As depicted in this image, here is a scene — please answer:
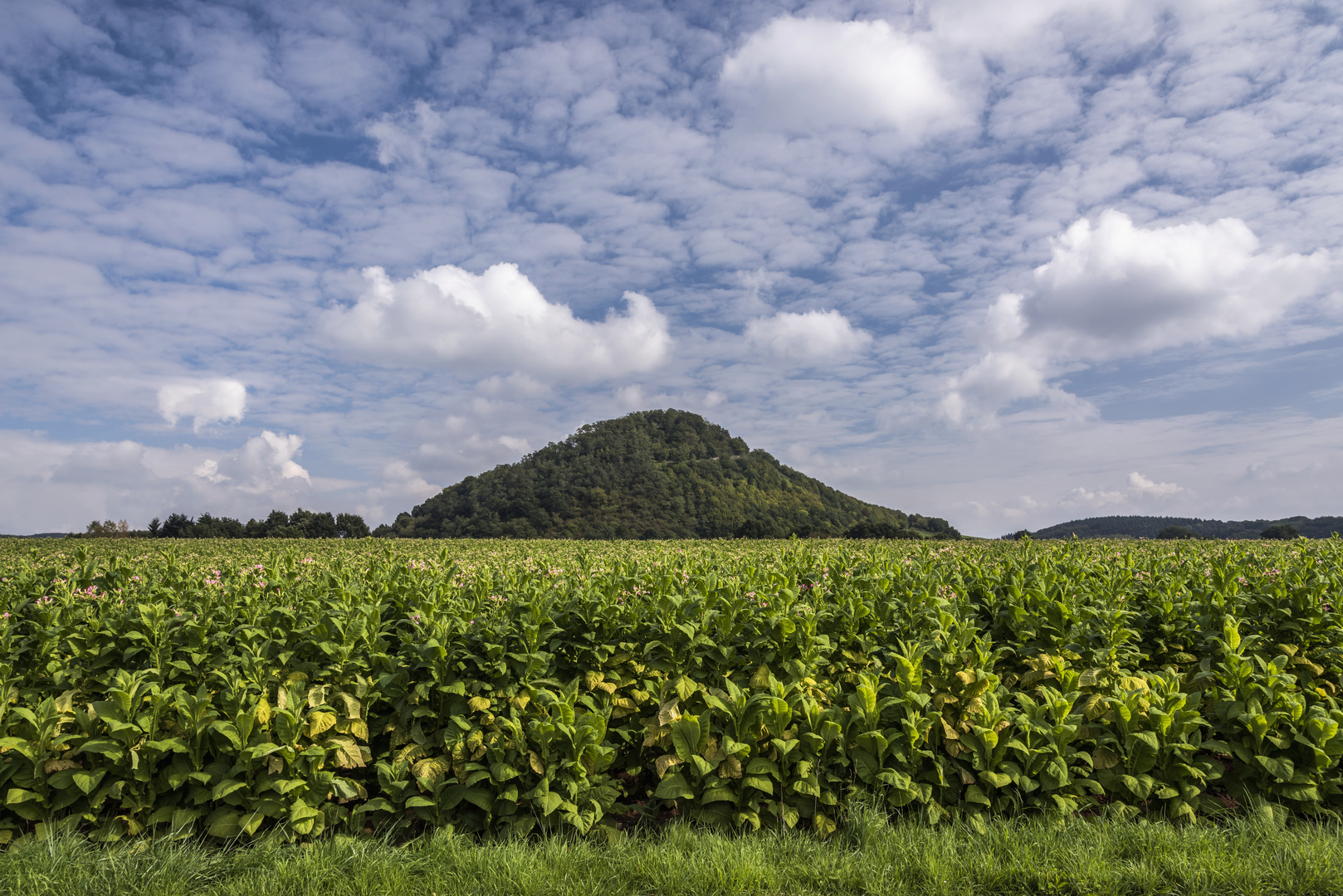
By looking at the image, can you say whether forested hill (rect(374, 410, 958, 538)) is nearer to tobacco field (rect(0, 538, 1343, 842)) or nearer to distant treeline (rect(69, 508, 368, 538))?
distant treeline (rect(69, 508, 368, 538))

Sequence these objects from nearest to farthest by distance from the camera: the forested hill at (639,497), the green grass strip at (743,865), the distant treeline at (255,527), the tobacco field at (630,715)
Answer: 1. the green grass strip at (743,865)
2. the tobacco field at (630,715)
3. the distant treeline at (255,527)
4. the forested hill at (639,497)

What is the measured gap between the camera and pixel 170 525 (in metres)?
56.3

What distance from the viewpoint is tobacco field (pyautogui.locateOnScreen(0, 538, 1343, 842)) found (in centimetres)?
440

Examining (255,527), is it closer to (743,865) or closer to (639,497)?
(639,497)

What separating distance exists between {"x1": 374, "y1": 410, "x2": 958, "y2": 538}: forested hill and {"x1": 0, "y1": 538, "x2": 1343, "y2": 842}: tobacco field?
51.1m

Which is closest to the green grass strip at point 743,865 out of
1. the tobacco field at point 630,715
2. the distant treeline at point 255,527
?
the tobacco field at point 630,715

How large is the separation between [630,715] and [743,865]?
1.65 metres

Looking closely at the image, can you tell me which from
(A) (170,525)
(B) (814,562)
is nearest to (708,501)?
(A) (170,525)

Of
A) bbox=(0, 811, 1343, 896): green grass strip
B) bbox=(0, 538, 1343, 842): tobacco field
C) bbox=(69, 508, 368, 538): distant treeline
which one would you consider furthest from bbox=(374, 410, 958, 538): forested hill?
bbox=(0, 811, 1343, 896): green grass strip

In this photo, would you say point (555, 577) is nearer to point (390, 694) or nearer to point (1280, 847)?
point (390, 694)

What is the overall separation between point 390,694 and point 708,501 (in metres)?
87.0

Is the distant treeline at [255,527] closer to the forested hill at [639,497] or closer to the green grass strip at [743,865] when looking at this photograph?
the forested hill at [639,497]

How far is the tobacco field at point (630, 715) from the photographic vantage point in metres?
4.40

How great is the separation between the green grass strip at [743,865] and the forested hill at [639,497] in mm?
52442
